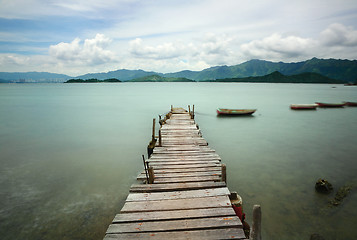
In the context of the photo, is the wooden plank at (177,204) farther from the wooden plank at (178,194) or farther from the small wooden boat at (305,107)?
the small wooden boat at (305,107)

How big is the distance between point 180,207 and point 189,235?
45.9 inches

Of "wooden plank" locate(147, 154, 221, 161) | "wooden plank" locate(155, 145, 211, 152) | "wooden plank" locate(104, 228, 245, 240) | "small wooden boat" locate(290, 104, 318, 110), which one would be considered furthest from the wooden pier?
"small wooden boat" locate(290, 104, 318, 110)

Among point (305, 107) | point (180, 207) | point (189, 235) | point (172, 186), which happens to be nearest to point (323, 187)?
point (172, 186)

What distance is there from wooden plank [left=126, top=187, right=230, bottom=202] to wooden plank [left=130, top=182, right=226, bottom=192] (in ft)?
1.26

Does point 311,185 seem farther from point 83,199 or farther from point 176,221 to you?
point 83,199

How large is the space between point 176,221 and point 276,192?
25.7 ft

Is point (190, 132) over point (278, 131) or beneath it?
over

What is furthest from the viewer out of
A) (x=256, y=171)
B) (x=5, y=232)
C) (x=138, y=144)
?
(x=138, y=144)

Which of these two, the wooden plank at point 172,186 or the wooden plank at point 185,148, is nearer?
the wooden plank at point 172,186

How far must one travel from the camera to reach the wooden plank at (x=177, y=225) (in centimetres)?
554

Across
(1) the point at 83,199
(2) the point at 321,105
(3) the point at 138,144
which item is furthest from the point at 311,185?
(2) the point at 321,105

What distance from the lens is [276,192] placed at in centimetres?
1118

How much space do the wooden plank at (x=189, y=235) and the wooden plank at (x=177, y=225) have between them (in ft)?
0.38

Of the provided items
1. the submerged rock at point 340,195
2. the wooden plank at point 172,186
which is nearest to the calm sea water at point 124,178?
the submerged rock at point 340,195
